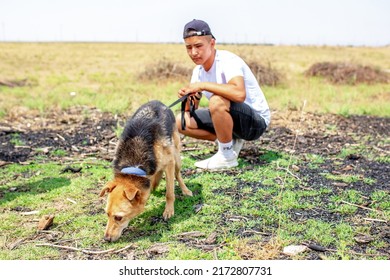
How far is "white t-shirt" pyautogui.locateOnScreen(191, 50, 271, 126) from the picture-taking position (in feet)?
21.7

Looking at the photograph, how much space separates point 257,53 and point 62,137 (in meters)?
12.1

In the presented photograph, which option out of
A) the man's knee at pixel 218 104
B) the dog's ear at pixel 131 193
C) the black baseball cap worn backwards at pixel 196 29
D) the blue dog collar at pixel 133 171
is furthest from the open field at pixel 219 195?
the black baseball cap worn backwards at pixel 196 29

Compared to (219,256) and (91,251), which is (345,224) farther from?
(91,251)

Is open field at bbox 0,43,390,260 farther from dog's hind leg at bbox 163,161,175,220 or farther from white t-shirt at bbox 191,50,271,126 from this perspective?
white t-shirt at bbox 191,50,271,126

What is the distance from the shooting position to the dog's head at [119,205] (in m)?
4.53

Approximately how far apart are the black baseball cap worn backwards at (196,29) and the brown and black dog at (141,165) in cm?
114

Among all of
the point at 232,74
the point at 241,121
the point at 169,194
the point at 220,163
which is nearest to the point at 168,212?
the point at 169,194

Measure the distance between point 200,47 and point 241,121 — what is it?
4.67 feet

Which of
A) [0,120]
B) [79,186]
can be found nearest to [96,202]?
[79,186]

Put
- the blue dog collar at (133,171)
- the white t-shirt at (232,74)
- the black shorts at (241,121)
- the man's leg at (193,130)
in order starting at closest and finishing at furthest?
the blue dog collar at (133,171)
the white t-shirt at (232,74)
the black shorts at (241,121)
the man's leg at (193,130)

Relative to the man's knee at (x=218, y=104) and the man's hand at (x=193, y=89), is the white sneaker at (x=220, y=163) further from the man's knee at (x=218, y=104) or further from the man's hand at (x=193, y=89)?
the man's hand at (x=193, y=89)

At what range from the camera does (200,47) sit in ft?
20.9

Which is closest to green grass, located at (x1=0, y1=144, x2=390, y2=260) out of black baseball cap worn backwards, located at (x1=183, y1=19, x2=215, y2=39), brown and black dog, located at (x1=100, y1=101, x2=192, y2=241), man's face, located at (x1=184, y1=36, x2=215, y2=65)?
brown and black dog, located at (x1=100, y1=101, x2=192, y2=241)

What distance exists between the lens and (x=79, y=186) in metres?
6.41
